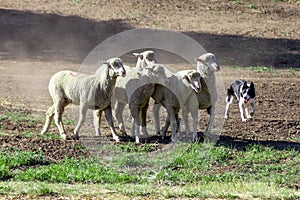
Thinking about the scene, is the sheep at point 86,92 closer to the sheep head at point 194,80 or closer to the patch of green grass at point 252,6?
the sheep head at point 194,80

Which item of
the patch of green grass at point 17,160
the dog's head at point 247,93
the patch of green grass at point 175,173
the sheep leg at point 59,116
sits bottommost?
the patch of green grass at point 175,173

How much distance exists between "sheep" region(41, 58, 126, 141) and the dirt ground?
239cm

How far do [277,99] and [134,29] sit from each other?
1089 cm

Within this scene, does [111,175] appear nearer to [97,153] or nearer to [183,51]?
[97,153]

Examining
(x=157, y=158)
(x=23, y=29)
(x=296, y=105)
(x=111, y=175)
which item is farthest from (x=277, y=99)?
(x=23, y=29)

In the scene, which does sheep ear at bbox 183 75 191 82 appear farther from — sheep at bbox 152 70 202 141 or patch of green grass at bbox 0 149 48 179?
patch of green grass at bbox 0 149 48 179

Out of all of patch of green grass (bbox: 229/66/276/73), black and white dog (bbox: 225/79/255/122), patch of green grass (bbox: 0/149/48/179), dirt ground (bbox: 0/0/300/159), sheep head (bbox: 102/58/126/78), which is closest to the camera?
patch of green grass (bbox: 0/149/48/179)

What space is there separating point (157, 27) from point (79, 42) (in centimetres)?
313

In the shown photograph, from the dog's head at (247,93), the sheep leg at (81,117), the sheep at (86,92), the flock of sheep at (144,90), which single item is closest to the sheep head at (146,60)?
the flock of sheep at (144,90)

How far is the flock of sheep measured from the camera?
13664 millimetres

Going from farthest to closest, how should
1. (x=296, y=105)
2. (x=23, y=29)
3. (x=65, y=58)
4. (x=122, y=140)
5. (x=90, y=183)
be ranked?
(x=23, y=29), (x=65, y=58), (x=296, y=105), (x=122, y=140), (x=90, y=183)

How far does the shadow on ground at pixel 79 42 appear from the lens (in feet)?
84.1

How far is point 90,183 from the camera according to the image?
430 inches

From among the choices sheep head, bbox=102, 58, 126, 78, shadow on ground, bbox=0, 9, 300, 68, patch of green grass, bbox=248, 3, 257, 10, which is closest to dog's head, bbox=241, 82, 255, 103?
sheep head, bbox=102, 58, 126, 78
